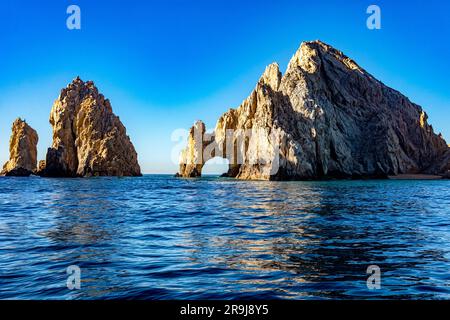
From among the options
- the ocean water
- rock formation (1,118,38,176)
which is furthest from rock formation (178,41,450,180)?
the ocean water

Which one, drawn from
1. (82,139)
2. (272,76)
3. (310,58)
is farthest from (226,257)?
(82,139)

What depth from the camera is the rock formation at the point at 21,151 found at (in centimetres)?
16750

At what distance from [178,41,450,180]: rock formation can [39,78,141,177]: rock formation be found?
3748 centimetres

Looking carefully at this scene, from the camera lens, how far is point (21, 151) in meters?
174

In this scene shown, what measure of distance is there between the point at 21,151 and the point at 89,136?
119ft

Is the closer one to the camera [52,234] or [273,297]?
[273,297]

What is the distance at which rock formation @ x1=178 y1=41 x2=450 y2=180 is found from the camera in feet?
344

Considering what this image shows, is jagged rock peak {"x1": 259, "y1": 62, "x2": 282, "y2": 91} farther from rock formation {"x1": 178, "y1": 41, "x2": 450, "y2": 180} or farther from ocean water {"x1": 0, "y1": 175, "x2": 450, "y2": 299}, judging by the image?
ocean water {"x1": 0, "y1": 175, "x2": 450, "y2": 299}

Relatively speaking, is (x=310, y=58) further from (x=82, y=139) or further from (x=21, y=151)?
(x=21, y=151)

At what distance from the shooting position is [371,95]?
496 ft

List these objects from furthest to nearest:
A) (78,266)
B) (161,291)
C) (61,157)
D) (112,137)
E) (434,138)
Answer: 1. (112,137)
2. (434,138)
3. (61,157)
4. (78,266)
5. (161,291)

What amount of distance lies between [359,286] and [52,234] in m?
13.5

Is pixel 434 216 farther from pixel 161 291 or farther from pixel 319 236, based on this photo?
pixel 161 291

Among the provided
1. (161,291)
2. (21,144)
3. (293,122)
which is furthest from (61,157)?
(161,291)
